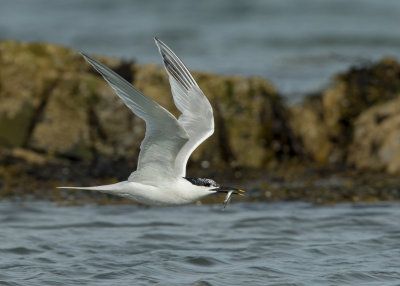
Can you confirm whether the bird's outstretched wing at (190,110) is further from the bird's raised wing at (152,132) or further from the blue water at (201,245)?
the blue water at (201,245)

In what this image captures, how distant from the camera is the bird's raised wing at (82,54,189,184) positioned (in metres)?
6.02

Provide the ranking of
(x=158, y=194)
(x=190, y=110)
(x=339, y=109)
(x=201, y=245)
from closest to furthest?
(x=158, y=194), (x=190, y=110), (x=201, y=245), (x=339, y=109)

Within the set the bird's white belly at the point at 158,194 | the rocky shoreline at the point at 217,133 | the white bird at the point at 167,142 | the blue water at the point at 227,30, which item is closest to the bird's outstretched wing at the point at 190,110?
the white bird at the point at 167,142

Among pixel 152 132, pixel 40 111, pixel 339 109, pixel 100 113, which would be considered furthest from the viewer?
pixel 339 109

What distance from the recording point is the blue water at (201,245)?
6906 millimetres

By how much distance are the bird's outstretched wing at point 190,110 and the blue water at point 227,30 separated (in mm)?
7855

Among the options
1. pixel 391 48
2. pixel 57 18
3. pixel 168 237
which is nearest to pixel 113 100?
pixel 168 237

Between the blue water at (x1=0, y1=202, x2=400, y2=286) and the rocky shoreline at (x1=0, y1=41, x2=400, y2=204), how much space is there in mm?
606

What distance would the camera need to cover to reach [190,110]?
7387 millimetres

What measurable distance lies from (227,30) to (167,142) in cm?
1535

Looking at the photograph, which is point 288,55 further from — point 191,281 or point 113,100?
point 191,281

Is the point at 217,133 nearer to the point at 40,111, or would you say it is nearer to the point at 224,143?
the point at 224,143

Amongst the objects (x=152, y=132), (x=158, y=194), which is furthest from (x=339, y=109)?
(x=152, y=132)

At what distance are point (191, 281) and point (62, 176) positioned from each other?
377 centimetres
